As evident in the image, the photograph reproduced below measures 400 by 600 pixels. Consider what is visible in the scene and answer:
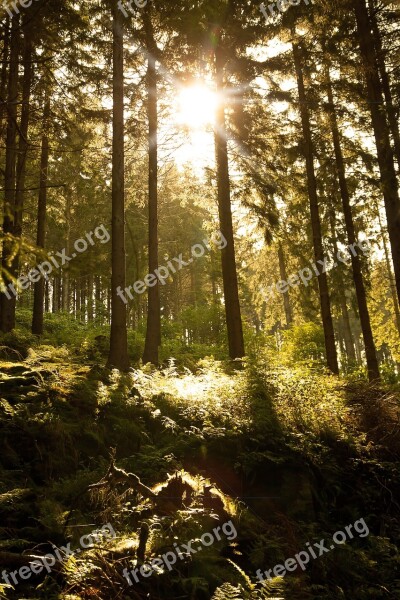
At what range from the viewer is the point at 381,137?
1049 cm

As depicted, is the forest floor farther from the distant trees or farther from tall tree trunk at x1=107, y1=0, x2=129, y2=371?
the distant trees

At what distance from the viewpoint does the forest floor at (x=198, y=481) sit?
4.14m

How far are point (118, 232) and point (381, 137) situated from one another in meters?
6.81

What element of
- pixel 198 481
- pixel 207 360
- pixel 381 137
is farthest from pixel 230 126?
pixel 198 481

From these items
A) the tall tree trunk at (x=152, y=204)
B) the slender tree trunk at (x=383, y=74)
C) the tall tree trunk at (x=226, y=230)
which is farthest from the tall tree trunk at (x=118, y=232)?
the slender tree trunk at (x=383, y=74)

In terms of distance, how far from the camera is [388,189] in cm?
1021

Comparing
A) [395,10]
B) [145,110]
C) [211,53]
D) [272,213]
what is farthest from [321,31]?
[145,110]

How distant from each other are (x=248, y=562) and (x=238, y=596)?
2.43 feet

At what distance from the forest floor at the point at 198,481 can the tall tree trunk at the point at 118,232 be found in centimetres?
211

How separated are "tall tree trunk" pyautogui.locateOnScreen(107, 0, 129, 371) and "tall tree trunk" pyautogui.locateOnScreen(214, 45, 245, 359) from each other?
3.13 metres

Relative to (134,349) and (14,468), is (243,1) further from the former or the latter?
(14,468)

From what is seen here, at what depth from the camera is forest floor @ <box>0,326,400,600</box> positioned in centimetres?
414

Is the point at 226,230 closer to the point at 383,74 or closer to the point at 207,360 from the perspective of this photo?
the point at 207,360

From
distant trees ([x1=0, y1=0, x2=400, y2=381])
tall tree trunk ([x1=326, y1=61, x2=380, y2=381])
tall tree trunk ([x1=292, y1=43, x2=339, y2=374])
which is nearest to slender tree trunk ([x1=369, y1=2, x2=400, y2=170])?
distant trees ([x1=0, y1=0, x2=400, y2=381])
